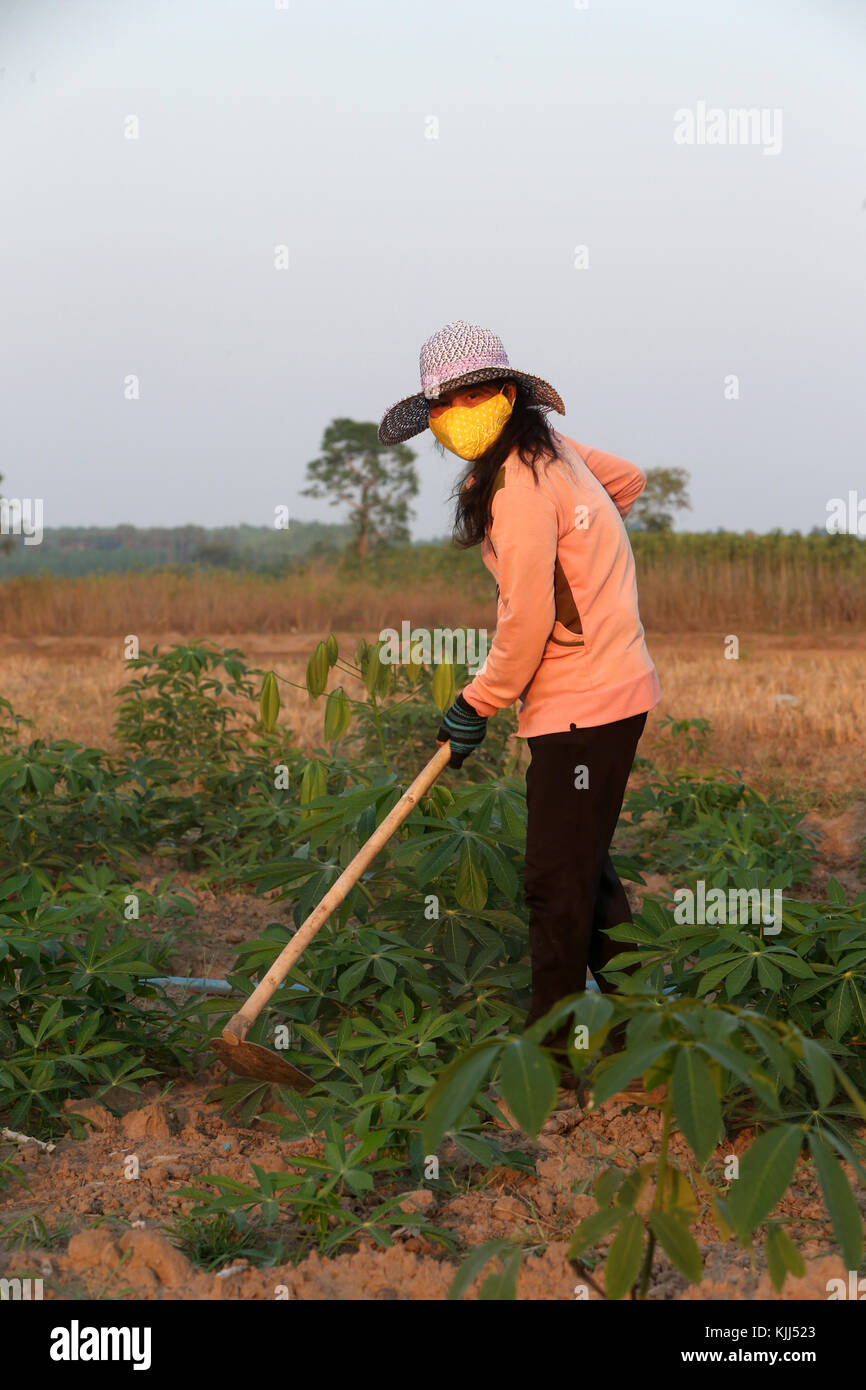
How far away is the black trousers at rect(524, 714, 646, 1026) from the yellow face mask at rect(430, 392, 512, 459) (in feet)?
2.18

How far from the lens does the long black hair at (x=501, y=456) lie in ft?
8.48

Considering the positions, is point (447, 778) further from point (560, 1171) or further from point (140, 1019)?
point (560, 1171)

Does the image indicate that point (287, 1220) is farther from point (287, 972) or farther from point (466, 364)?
point (466, 364)

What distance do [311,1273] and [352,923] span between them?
72.7 inches

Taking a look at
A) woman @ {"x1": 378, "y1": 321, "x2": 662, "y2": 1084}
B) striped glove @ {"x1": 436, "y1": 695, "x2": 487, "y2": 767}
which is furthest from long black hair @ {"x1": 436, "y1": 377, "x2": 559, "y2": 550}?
striped glove @ {"x1": 436, "y1": 695, "x2": 487, "y2": 767}

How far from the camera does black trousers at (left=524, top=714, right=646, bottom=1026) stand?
2.63 metres

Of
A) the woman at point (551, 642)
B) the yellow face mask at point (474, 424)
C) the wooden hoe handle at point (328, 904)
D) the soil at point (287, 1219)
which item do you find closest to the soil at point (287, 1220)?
the soil at point (287, 1219)

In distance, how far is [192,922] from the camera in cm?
398

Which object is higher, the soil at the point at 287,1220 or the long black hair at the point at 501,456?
the long black hair at the point at 501,456

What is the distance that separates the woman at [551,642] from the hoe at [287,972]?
0.55 feet

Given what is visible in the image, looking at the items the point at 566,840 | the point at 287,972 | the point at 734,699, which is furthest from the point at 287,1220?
the point at 734,699

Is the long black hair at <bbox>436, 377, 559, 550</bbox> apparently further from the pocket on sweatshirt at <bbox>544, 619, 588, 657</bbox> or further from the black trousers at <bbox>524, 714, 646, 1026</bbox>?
the black trousers at <bbox>524, 714, 646, 1026</bbox>

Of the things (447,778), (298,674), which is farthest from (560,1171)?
(298,674)

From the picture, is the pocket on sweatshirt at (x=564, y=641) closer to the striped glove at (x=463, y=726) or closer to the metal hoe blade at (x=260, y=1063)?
the striped glove at (x=463, y=726)
